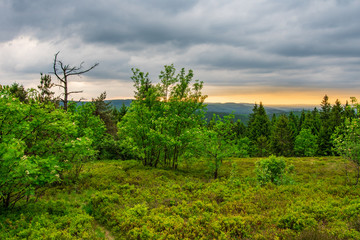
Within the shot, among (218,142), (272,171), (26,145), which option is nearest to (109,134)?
(218,142)

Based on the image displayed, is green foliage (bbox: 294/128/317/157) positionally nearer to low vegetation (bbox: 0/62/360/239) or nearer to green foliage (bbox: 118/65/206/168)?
low vegetation (bbox: 0/62/360/239)

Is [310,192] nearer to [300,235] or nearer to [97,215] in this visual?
[300,235]

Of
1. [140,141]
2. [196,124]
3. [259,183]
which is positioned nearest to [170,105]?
[196,124]

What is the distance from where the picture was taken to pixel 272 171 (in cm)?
1419

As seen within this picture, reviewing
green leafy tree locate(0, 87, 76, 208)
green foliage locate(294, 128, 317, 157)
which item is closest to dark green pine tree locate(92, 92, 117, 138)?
green leafy tree locate(0, 87, 76, 208)

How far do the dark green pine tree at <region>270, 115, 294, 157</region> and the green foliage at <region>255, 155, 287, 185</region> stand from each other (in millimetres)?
35786

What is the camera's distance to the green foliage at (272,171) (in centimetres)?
1375

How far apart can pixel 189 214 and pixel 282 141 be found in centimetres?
4413

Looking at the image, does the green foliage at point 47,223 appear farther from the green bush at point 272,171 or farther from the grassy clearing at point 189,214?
the green bush at point 272,171

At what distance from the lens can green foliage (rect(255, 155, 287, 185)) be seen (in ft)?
45.1

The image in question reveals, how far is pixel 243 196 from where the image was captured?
1125cm

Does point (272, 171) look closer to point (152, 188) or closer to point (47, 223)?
point (152, 188)

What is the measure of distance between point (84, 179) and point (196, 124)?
10.2 metres

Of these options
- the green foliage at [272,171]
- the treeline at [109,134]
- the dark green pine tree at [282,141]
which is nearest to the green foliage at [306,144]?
the dark green pine tree at [282,141]
